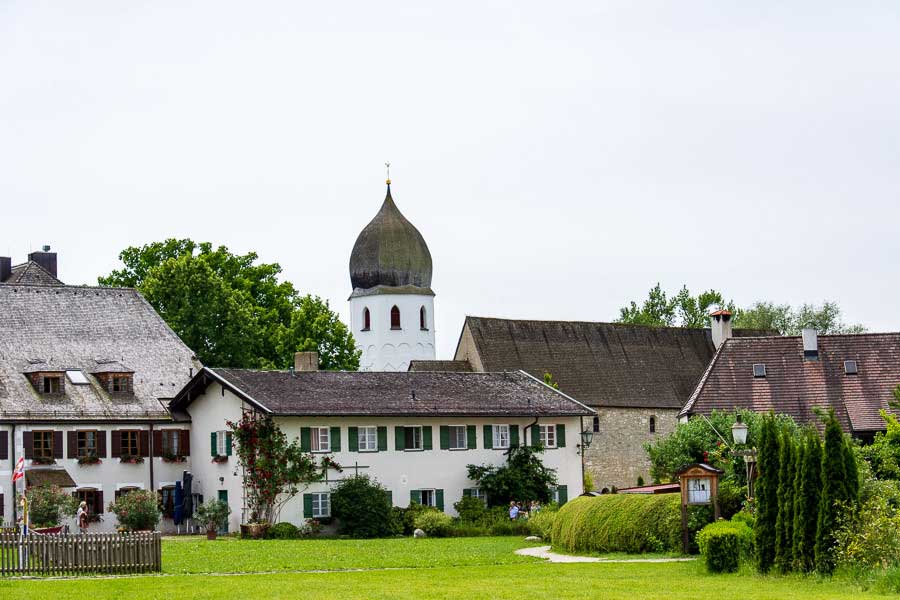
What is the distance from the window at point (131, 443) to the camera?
53.9 meters

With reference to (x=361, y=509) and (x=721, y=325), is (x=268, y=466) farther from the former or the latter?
(x=721, y=325)

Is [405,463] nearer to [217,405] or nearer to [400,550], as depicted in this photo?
[217,405]

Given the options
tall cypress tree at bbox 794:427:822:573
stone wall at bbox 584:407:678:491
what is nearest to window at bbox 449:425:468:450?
stone wall at bbox 584:407:678:491

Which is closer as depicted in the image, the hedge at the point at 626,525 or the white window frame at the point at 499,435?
the hedge at the point at 626,525

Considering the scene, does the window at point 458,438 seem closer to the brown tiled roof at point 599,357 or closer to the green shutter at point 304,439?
the green shutter at point 304,439

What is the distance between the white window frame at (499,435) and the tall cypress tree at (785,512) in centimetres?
2596

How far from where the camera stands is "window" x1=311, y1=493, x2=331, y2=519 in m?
51.3

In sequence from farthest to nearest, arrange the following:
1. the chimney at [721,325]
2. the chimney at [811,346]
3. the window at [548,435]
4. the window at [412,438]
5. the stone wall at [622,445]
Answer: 1. the chimney at [721,325]
2. the stone wall at [622,445]
3. the chimney at [811,346]
4. the window at [548,435]
5. the window at [412,438]

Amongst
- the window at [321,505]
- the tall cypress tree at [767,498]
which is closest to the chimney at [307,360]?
the window at [321,505]

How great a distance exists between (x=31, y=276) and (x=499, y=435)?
2764cm

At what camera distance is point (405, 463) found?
53.3 m

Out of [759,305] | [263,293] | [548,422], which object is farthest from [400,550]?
[759,305]

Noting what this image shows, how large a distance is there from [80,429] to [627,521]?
2318 centimetres

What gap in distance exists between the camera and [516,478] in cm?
5366
